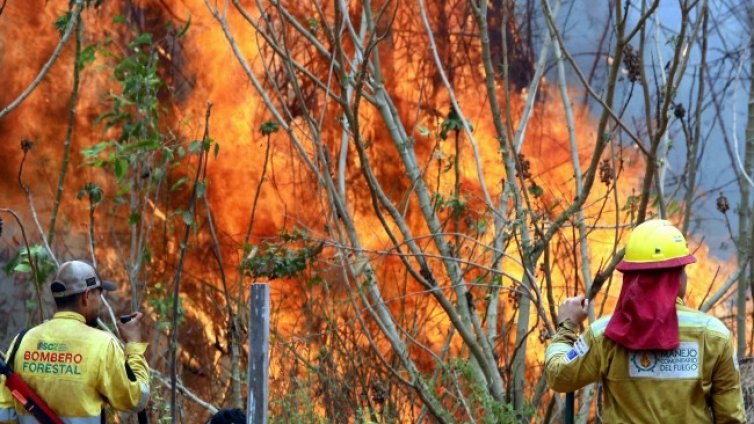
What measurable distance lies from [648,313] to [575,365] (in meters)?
0.33

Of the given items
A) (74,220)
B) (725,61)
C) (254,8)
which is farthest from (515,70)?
(74,220)

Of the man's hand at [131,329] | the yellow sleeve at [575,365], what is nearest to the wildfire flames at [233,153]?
the man's hand at [131,329]

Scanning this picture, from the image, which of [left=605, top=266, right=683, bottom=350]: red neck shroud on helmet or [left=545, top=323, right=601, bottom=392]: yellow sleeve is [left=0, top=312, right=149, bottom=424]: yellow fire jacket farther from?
[left=605, top=266, right=683, bottom=350]: red neck shroud on helmet

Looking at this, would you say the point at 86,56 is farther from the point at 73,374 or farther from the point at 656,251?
the point at 656,251

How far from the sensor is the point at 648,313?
3258 mm

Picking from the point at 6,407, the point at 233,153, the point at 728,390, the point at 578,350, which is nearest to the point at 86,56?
the point at 233,153

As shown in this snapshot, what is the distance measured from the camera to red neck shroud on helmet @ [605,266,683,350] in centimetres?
323

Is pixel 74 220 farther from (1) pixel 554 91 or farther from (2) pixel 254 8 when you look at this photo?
(1) pixel 554 91

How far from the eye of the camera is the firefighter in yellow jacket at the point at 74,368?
400 centimetres

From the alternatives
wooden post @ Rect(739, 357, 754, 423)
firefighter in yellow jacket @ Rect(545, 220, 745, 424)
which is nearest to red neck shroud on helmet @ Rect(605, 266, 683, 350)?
firefighter in yellow jacket @ Rect(545, 220, 745, 424)

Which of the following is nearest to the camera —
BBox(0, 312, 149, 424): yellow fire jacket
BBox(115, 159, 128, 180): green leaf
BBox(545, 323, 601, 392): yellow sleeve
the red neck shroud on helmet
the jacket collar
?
the red neck shroud on helmet

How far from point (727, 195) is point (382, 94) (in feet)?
14.7

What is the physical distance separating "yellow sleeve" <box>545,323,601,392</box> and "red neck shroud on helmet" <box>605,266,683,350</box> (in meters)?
0.11

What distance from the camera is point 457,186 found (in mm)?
7441
